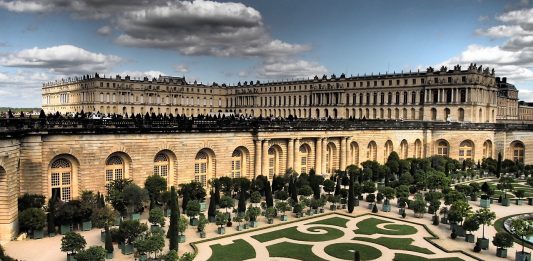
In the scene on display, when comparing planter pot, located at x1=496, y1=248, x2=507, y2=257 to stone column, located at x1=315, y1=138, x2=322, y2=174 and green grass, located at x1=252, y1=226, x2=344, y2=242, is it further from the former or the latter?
stone column, located at x1=315, y1=138, x2=322, y2=174

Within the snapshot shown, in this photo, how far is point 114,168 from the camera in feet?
114

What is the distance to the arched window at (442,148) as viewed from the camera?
213 feet

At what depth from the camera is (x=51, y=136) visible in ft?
101

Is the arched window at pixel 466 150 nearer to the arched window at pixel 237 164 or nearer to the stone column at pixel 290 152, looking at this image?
the stone column at pixel 290 152

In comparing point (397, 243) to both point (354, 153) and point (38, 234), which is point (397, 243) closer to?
point (38, 234)

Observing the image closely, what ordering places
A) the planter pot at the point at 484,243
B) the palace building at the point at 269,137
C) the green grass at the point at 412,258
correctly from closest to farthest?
1. the green grass at the point at 412,258
2. the planter pot at the point at 484,243
3. the palace building at the point at 269,137


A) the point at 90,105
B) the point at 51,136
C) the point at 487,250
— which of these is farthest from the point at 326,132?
the point at 90,105

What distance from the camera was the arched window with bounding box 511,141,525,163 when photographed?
67.1 meters

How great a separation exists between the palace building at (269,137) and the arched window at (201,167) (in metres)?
0.09

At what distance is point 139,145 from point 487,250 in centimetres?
2579

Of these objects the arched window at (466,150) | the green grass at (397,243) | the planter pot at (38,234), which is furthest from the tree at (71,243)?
the arched window at (466,150)

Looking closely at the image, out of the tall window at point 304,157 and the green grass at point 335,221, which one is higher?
the tall window at point 304,157

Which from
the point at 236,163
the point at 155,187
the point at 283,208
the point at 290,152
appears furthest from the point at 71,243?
the point at 290,152

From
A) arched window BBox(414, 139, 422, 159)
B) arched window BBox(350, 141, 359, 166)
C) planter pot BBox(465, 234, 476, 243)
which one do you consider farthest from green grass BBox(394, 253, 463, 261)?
arched window BBox(414, 139, 422, 159)
